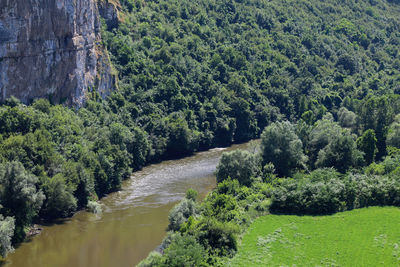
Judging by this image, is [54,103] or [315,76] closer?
[54,103]

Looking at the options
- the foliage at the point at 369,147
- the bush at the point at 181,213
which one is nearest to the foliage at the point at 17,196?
the bush at the point at 181,213

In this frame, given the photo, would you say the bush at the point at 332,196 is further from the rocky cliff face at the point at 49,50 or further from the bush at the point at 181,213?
the rocky cliff face at the point at 49,50

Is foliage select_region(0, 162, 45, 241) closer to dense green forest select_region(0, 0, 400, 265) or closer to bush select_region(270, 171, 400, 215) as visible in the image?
dense green forest select_region(0, 0, 400, 265)

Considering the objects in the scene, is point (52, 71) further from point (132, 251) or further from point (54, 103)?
point (132, 251)

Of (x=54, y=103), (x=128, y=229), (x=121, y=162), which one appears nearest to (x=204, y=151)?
(x=121, y=162)

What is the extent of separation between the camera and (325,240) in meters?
53.1

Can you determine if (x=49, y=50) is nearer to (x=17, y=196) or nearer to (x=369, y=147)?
(x=17, y=196)

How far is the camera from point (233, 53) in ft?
449

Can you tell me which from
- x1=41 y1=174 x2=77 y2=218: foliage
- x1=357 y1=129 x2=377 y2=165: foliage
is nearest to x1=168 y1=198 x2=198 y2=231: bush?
x1=41 y1=174 x2=77 y2=218: foliage

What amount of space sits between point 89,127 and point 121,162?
29.2ft

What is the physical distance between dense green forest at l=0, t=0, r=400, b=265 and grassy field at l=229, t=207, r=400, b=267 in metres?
2.39

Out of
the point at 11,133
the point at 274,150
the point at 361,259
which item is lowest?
the point at 361,259

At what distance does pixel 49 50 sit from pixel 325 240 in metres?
55.0

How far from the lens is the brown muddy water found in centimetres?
5803
